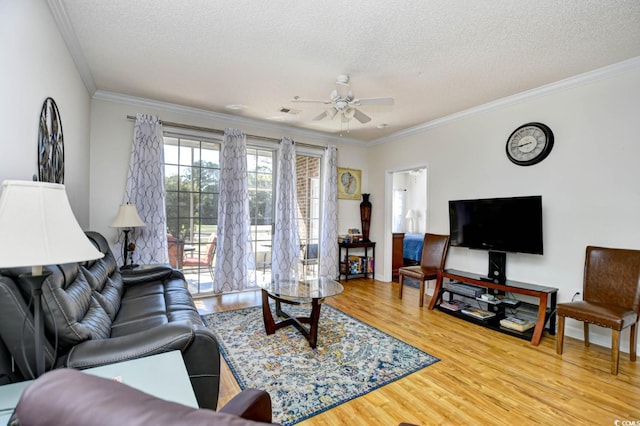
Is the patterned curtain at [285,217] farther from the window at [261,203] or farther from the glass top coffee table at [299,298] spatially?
the glass top coffee table at [299,298]

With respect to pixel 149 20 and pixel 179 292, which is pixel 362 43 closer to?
pixel 149 20

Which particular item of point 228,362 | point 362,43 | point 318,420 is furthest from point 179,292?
point 362,43

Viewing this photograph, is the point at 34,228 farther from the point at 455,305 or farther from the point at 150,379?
the point at 455,305

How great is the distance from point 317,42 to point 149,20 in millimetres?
1300

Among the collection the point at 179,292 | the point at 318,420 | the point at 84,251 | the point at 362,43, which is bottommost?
the point at 318,420

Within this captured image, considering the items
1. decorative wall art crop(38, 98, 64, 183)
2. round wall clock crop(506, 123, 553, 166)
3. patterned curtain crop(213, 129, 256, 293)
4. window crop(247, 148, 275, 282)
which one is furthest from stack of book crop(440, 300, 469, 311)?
decorative wall art crop(38, 98, 64, 183)

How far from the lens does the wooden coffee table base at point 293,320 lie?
2752 millimetres

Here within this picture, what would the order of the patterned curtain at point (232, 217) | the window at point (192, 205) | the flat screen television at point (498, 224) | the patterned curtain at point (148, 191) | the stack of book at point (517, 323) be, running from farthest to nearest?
the patterned curtain at point (232, 217) → the window at point (192, 205) → the patterned curtain at point (148, 191) → the flat screen television at point (498, 224) → the stack of book at point (517, 323)

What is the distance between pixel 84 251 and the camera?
1035 mm

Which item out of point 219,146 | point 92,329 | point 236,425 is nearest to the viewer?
point 236,425

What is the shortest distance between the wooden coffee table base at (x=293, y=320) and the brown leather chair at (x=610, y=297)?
2.19 meters

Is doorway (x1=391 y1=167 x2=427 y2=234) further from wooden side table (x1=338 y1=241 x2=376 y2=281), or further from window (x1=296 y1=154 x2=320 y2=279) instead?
window (x1=296 y1=154 x2=320 y2=279)

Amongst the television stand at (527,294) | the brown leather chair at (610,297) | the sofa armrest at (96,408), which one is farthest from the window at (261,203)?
the sofa armrest at (96,408)

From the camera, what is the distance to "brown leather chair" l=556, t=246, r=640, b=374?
2.37 metres
